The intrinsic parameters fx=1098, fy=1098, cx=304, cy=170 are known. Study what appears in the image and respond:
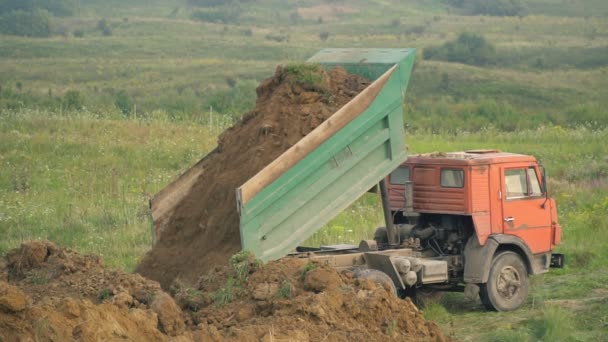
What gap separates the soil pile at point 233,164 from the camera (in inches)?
483

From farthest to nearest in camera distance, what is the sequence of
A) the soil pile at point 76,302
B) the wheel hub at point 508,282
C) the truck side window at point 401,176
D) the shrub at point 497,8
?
the shrub at point 497,8
the truck side window at point 401,176
the wheel hub at point 508,282
the soil pile at point 76,302

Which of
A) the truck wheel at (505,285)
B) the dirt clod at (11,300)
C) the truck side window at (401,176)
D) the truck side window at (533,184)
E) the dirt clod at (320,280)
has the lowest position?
the truck wheel at (505,285)

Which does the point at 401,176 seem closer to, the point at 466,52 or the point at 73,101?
the point at 73,101

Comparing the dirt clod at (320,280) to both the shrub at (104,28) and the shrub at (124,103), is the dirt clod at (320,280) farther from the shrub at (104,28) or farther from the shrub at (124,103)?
the shrub at (104,28)

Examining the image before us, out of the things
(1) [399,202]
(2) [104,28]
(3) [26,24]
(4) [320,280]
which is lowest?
(4) [320,280]

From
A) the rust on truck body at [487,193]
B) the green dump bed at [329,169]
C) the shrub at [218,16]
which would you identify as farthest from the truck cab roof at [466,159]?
the shrub at [218,16]

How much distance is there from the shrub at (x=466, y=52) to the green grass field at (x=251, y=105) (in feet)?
2.45

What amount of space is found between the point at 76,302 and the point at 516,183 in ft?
21.7

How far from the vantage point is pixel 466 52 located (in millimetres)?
61812

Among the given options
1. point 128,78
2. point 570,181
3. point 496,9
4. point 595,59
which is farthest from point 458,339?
point 496,9

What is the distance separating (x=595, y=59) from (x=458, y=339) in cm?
4989

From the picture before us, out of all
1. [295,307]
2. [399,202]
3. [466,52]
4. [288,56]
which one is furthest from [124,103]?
[295,307]

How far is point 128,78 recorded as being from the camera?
5616cm

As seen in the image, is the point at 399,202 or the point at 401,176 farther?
the point at 401,176
